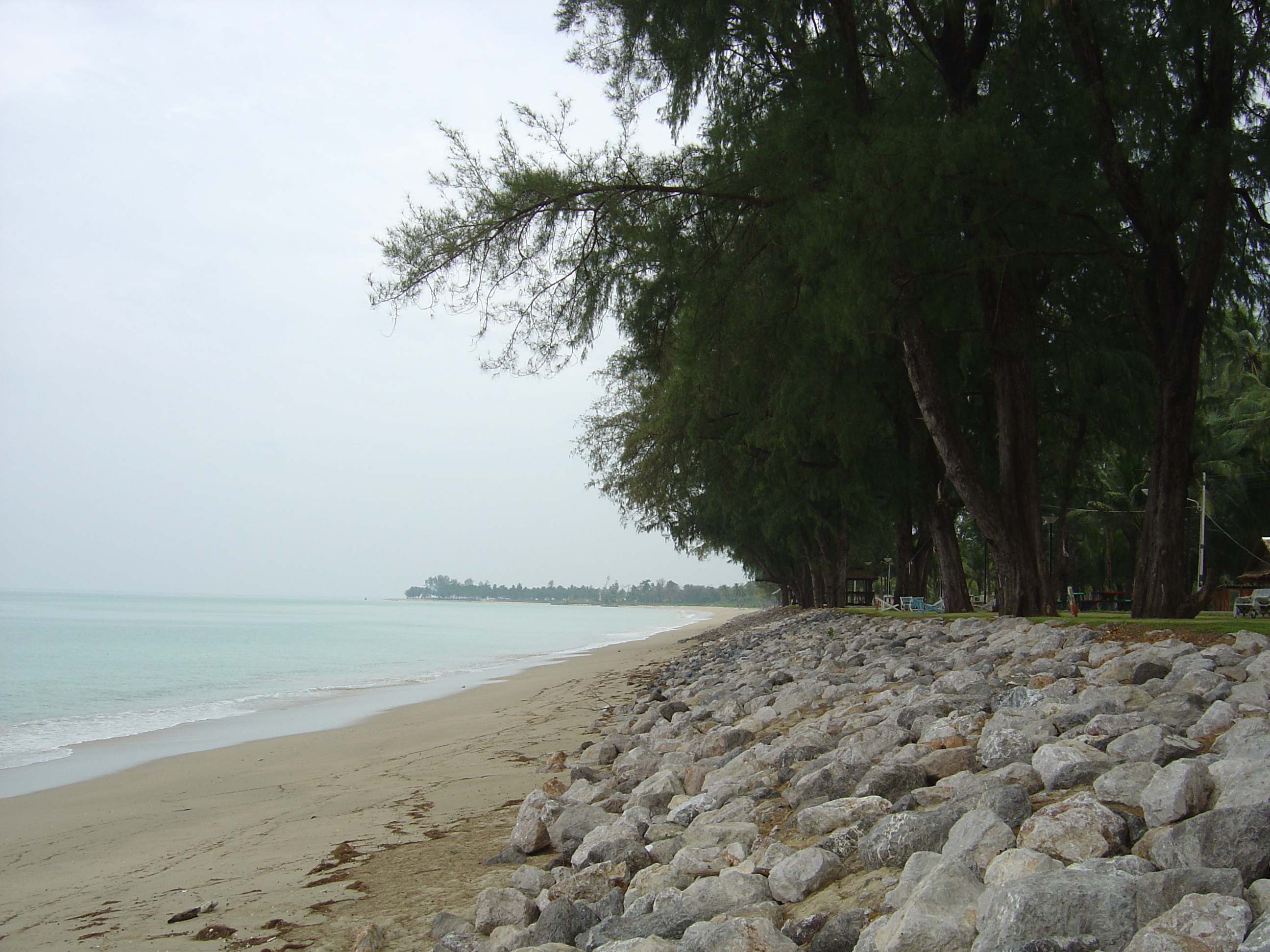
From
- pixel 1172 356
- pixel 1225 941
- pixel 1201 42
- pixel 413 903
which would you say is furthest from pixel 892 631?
pixel 1225 941

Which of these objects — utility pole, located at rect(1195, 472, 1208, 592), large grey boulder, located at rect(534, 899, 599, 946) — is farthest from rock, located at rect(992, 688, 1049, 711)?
utility pole, located at rect(1195, 472, 1208, 592)

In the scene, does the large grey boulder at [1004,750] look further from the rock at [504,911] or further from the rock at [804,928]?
the rock at [504,911]

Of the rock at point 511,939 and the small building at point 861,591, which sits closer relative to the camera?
the rock at point 511,939

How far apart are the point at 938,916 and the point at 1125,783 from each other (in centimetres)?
100

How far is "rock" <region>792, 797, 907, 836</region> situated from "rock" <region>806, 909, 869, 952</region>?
0.76 m

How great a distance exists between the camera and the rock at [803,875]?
2809 mm

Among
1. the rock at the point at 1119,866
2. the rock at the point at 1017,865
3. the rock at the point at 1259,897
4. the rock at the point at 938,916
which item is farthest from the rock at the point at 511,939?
the rock at the point at 1259,897

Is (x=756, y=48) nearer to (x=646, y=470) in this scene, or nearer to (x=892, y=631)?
(x=892, y=631)

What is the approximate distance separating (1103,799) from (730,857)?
49.9 inches

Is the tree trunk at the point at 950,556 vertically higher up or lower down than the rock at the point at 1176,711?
higher up

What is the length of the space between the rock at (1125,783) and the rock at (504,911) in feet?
6.55

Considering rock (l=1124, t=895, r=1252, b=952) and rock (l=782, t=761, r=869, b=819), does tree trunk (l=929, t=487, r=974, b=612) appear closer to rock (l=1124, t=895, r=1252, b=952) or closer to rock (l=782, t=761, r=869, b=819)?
rock (l=782, t=761, r=869, b=819)

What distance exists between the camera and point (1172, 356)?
9086 mm

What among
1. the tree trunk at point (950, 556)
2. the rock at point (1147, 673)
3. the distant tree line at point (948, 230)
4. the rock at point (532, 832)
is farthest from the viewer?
the tree trunk at point (950, 556)
